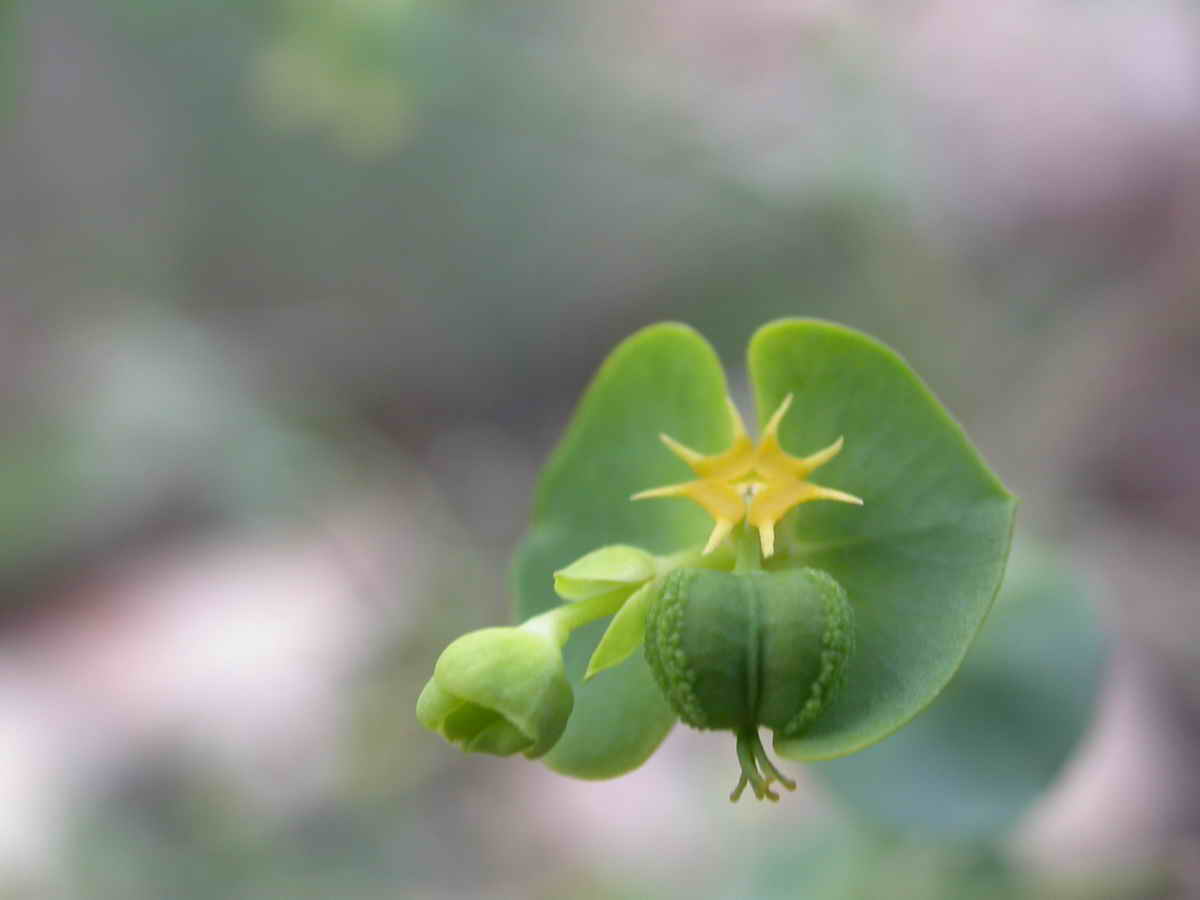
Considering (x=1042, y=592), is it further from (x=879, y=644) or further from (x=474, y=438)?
(x=474, y=438)

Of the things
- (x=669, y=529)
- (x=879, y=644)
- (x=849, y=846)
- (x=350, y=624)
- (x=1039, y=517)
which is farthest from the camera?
(x=350, y=624)

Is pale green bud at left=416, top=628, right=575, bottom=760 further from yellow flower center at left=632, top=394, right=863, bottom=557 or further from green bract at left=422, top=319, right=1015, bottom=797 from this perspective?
yellow flower center at left=632, top=394, right=863, bottom=557

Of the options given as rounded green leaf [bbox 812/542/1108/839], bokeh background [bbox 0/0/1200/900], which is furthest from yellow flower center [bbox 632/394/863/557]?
bokeh background [bbox 0/0/1200/900]

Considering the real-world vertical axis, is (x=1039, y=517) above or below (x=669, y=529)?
above

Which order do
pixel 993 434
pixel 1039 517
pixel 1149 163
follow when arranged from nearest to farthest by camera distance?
pixel 1039 517
pixel 993 434
pixel 1149 163

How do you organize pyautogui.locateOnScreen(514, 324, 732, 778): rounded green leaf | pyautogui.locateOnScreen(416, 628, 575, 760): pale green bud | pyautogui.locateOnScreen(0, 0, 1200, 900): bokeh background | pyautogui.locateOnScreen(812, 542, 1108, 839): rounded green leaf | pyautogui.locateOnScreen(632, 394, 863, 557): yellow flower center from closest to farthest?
pyautogui.locateOnScreen(416, 628, 575, 760): pale green bud → pyautogui.locateOnScreen(632, 394, 863, 557): yellow flower center → pyautogui.locateOnScreen(514, 324, 732, 778): rounded green leaf → pyautogui.locateOnScreen(812, 542, 1108, 839): rounded green leaf → pyautogui.locateOnScreen(0, 0, 1200, 900): bokeh background

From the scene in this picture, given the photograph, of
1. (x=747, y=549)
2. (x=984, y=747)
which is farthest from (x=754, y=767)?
(x=984, y=747)

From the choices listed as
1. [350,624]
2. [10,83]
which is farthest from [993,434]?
[10,83]
